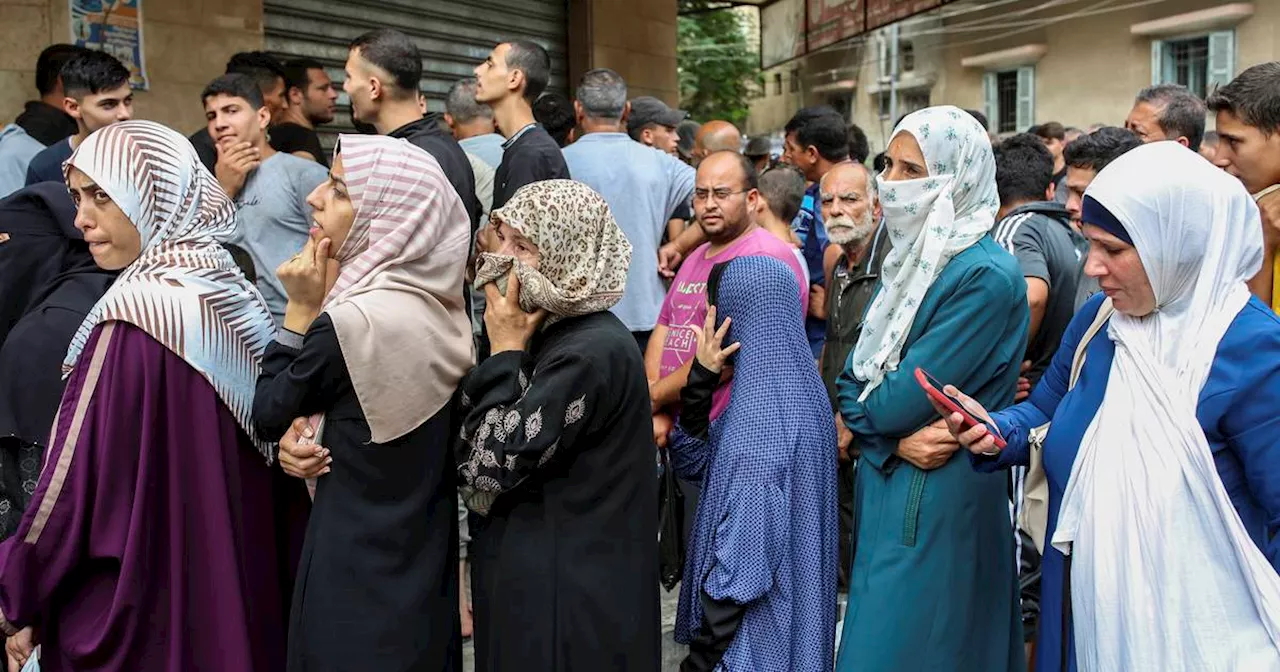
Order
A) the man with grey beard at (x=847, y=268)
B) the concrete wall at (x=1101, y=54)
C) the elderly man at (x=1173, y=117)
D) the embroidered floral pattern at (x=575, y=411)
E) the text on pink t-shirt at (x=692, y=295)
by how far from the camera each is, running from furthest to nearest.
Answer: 1. the concrete wall at (x=1101, y=54)
2. the elderly man at (x=1173, y=117)
3. the man with grey beard at (x=847, y=268)
4. the text on pink t-shirt at (x=692, y=295)
5. the embroidered floral pattern at (x=575, y=411)

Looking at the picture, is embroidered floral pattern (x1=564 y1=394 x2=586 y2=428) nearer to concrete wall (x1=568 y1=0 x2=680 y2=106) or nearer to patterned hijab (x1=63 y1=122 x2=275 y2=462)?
patterned hijab (x1=63 y1=122 x2=275 y2=462)

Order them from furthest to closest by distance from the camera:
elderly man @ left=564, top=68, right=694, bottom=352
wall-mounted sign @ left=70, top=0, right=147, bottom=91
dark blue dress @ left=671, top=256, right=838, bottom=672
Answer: wall-mounted sign @ left=70, top=0, right=147, bottom=91 < elderly man @ left=564, top=68, right=694, bottom=352 < dark blue dress @ left=671, top=256, right=838, bottom=672

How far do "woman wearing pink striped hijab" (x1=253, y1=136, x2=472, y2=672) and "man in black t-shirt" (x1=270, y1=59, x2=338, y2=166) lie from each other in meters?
2.72

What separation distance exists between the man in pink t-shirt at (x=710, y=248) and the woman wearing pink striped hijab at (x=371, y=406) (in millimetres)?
1236

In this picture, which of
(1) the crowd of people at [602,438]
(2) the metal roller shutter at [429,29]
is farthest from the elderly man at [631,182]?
(2) the metal roller shutter at [429,29]

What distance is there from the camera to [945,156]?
2.98m

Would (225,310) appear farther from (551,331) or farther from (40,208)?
(40,208)

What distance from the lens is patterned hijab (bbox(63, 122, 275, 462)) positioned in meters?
2.73

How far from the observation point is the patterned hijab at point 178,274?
107 inches

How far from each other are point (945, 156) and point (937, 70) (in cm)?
1792

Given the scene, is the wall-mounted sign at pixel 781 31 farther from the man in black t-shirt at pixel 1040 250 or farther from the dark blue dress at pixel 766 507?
the dark blue dress at pixel 766 507

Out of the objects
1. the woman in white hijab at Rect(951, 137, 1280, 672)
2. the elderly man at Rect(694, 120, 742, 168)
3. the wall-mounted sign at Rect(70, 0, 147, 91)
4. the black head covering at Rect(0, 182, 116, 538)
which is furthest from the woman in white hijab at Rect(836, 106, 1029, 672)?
the wall-mounted sign at Rect(70, 0, 147, 91)

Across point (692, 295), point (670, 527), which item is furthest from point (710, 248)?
point (670, 527)

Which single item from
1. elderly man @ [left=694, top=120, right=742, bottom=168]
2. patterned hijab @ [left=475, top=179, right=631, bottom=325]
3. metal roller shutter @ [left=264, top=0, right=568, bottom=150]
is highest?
metal roller shutter @ [left=264, top=0, right=568, bottom=150]
